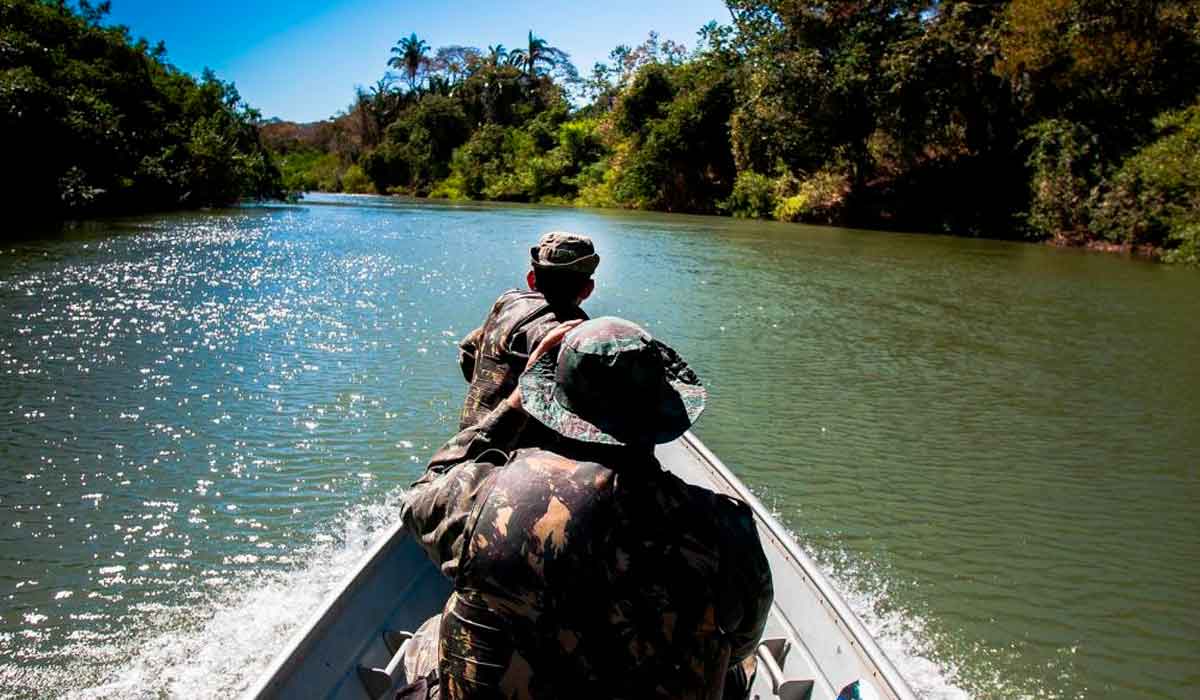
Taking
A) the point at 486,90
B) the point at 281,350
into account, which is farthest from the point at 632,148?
the point at 281,350

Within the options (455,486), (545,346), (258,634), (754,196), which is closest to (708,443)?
(258,634)

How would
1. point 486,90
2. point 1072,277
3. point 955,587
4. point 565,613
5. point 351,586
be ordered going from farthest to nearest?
1. point 486,90
2. point 1072,277
3. point 955,587
4. point 351,586
5. point 565,613

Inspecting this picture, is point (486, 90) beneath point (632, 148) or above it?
above

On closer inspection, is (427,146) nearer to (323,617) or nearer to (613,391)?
(323,617)

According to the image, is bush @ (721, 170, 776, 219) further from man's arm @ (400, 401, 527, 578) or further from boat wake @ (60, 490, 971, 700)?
man's arm @ (400, 401, 527, 578)

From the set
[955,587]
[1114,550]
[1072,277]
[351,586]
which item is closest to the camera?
[351,586]

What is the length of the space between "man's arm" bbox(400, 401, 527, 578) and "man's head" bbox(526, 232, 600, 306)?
0.95 meters

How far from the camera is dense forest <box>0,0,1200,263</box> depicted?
20.2 m

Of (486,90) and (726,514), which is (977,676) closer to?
(726,514)

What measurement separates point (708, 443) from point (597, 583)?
4.81 meters

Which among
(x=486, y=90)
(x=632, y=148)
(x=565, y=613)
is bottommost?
(x=565, y=613)

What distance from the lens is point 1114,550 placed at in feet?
15.5

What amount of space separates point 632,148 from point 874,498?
36.9 meters

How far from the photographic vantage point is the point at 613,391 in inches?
63.4
